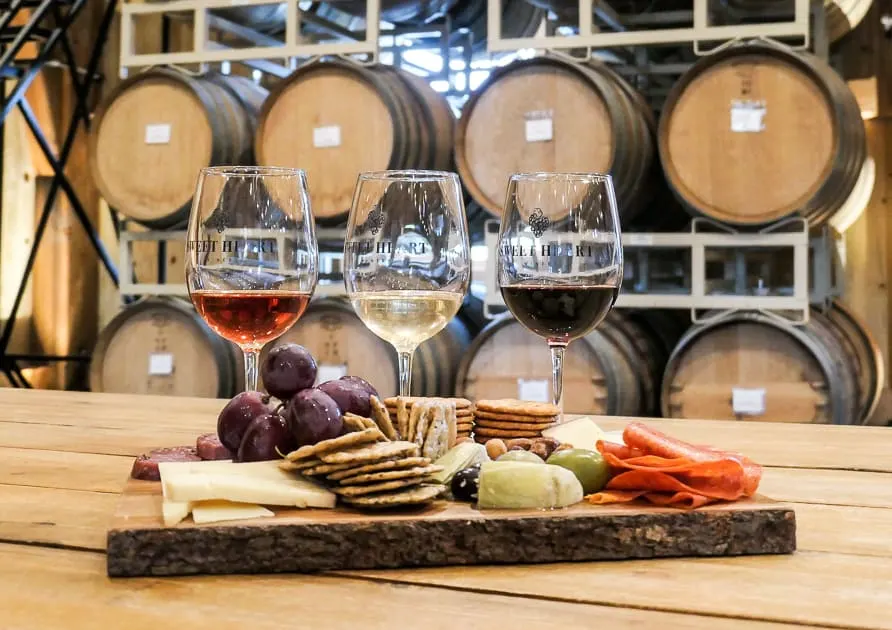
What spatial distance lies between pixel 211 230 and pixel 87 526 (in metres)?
0.26

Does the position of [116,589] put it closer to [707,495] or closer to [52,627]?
[52,627]

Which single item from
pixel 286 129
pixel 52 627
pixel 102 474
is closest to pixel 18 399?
pixel 102 474

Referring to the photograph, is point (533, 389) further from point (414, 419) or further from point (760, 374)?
point (414, 419)

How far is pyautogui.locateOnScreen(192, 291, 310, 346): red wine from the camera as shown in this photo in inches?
31.6

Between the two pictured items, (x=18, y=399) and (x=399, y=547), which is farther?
(x=18, y=399)

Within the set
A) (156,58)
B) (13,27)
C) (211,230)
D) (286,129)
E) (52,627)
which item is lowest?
(52,627)

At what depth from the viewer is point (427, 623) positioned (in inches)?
17.9

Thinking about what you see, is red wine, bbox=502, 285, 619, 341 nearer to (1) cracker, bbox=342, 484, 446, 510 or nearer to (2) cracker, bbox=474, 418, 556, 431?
(2) cracker, bbox=474, 418, 556, 431

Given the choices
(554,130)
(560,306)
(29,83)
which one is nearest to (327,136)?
(554,130)

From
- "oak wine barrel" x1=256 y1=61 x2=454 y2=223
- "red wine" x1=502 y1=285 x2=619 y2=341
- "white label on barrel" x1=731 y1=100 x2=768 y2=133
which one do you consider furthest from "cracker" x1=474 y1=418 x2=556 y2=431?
"oak wine barrel" x1=256 y1=61 x2=454 y2=223

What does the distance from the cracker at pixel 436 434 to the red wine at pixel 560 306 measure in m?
0.22

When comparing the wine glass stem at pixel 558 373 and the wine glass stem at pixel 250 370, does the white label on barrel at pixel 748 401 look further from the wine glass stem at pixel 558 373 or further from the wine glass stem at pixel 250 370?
Result: the wine glass stem at pixel 250 370

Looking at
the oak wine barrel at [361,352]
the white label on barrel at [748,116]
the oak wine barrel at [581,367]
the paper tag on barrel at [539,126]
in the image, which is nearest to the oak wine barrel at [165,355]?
the oak wine barrel at [361,352]

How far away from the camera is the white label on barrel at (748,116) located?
2613 millimetres
